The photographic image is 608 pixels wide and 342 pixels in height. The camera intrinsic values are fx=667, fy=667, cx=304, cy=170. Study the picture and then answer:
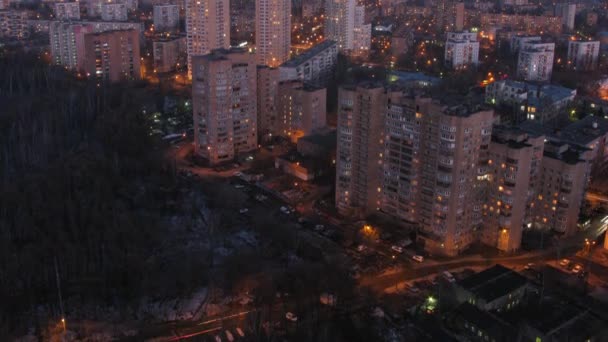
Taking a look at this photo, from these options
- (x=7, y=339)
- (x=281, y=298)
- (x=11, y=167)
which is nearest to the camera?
(x=7, y=339)

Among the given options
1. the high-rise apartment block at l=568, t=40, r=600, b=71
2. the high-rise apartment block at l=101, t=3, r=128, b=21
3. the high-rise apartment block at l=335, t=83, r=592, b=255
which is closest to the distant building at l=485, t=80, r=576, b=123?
the high-rise apartment block at l=568, t=40, r=600, b=71

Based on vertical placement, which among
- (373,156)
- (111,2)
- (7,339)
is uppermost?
(111,2)

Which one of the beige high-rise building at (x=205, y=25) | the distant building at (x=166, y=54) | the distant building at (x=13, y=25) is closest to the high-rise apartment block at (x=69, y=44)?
the distant building at (x=166, y=54)

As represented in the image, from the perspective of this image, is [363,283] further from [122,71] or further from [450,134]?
[122,71]

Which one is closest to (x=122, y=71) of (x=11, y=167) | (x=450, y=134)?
(x=11, y=167)

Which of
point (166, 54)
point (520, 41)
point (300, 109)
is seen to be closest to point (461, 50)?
point (520, 41)

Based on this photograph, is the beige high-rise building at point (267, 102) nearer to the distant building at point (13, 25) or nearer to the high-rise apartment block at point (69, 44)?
the high-rise apartment block at point (69, 44)
